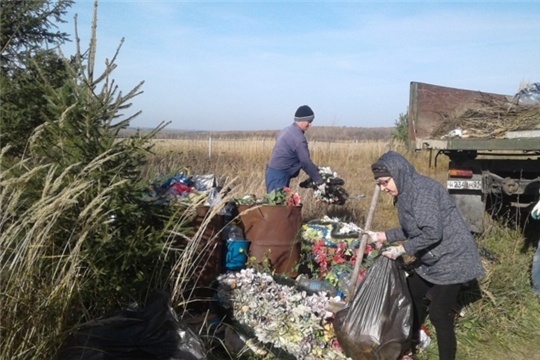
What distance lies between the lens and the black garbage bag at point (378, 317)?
→ 3746mm

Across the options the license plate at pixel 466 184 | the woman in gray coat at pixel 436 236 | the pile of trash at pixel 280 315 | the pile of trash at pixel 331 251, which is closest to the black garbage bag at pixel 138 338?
the pile of trash at pixel 280 315

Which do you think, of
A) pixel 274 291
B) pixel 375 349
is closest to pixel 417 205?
pixel 375 349

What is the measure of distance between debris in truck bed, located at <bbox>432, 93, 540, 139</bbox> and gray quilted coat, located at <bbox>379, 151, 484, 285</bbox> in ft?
9.52

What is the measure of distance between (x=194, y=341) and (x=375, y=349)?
1.36 metres

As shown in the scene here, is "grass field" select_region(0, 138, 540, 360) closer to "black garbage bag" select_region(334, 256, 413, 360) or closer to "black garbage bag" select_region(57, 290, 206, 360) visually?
"black garbage bag" select_region(57, 290, 206, 360)

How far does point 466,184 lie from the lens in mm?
6285

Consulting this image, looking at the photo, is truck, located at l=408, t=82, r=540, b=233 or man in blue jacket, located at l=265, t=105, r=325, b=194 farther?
man in blue jacket, located at l=265, t=105, r=325, b=194

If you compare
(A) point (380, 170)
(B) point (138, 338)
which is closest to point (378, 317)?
(A) point (380, 170)

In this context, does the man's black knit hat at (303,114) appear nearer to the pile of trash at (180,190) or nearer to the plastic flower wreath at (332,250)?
the plastic flower wreath at (332,250)

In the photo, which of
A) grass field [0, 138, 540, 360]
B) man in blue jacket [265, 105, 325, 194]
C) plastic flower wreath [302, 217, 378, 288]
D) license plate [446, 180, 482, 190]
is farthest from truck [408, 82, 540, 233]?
plastic flower wreath [302, 217, 378, 288]

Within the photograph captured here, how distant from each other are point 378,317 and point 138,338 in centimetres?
165

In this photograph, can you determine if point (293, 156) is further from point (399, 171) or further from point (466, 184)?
point (399, 171)

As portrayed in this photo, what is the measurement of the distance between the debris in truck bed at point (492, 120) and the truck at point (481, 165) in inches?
0.8

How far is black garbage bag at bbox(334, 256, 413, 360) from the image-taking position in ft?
12.3
